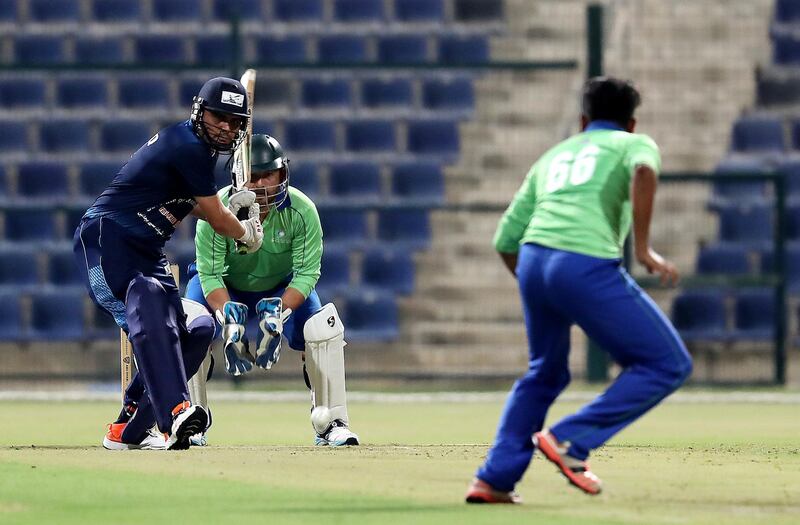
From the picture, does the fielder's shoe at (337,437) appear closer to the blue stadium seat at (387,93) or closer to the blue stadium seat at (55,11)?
the blue stadium seat at (387,93)

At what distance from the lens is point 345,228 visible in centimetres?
1572

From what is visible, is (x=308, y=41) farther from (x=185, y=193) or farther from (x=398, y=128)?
(x=185, y=193)

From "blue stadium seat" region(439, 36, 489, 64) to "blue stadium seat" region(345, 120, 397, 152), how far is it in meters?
1.52

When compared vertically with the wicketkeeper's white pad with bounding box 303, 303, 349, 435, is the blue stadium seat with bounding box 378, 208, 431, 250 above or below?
below

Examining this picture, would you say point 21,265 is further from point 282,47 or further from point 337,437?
point 337,437

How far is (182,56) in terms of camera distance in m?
18.2

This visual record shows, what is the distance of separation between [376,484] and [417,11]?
1233cm

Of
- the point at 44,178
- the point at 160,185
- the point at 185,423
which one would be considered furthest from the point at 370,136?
the point at 185,423

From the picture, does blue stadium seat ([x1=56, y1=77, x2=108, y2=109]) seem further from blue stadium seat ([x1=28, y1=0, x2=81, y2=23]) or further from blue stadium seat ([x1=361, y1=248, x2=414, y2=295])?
blue stadium seat ([x1=361, y1=248, x2=414, y2=295])

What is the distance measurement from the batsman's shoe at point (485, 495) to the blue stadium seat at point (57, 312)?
9840mm

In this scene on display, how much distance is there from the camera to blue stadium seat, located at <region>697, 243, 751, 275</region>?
15.8 meters

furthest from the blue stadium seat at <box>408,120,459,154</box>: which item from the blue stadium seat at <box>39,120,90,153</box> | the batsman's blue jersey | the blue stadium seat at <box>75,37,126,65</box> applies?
the batsman's blue jersey

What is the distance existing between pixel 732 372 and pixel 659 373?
9407 mm

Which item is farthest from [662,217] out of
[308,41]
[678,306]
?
[308,41]
